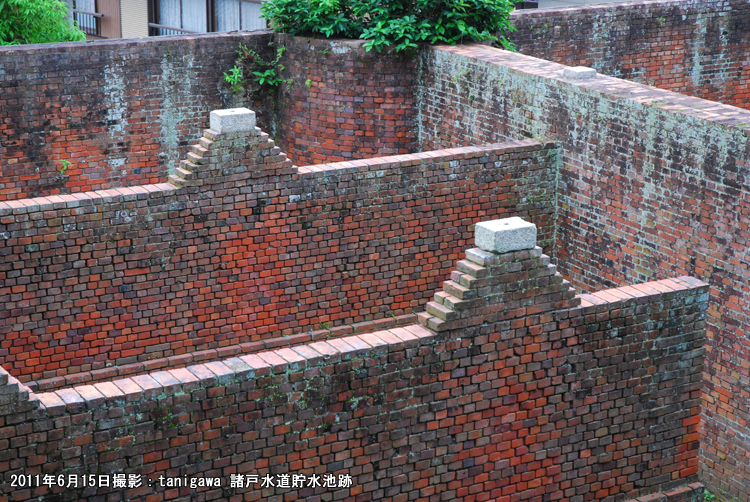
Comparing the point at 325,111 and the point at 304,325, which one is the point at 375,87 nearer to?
the point at 325,111

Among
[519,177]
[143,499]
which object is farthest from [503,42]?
[143,499]

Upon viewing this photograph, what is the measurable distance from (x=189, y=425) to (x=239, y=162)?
13.0ft

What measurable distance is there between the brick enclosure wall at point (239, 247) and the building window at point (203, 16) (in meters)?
9.80

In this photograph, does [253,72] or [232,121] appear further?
[253,72]

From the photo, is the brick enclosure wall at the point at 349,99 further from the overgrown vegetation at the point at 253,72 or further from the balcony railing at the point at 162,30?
the balcony railing at the point at 162,30

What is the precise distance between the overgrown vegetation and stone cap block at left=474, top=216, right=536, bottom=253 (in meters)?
7.52

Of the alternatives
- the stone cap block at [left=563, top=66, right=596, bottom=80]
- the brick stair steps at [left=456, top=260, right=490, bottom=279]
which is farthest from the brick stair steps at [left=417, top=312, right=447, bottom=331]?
the stone cap block at [left=563, top=66, right=596, bottom=80]

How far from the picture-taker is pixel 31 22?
48.4 feet

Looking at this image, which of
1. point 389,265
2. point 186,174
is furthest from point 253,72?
point 186,174

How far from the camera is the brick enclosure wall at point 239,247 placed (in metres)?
8.47

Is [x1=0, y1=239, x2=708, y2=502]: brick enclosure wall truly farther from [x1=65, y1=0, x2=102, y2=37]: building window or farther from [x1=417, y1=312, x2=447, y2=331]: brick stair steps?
[x1=65, y1=0, x2=102, y2=37]: building window

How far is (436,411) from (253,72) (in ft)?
26.6

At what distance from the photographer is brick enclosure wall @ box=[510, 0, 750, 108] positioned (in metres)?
13.9

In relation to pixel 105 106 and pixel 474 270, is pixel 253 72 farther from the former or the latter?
pixel 474 270
